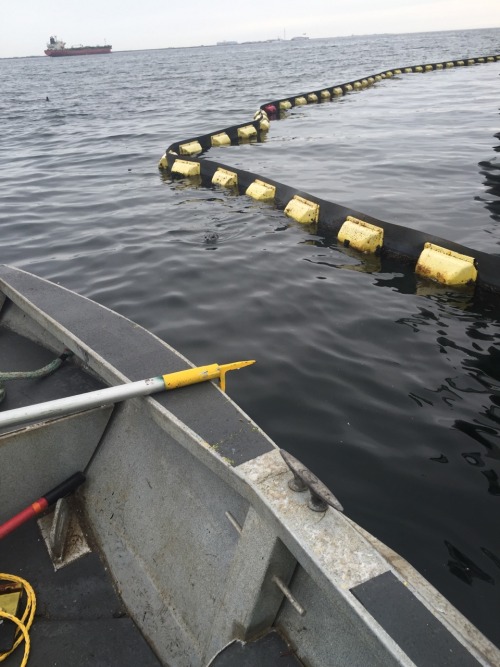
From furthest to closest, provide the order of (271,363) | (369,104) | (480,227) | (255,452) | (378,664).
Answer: (369,104) < (480,227) < (271,363) < (255,452) < (378,664)

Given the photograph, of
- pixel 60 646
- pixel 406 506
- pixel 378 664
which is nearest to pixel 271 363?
pixel 406 506

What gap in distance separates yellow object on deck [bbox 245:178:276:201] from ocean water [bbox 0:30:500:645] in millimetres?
292

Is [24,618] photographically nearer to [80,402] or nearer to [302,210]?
[80,402]

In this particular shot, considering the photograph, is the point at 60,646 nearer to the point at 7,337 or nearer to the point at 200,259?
the point at 7,337

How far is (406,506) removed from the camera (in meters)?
4.10

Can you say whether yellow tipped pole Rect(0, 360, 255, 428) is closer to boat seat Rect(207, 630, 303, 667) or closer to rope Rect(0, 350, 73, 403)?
rope Rect(0, 350, 73, 403)

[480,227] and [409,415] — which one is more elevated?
[480,227]

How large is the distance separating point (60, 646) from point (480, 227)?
1002cm

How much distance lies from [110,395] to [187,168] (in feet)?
40.8

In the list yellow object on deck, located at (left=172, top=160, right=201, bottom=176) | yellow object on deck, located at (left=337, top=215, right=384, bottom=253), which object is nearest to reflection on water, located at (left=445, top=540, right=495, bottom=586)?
yellow object on deck, located at (left=337, top=215, right=384, bottom=253)

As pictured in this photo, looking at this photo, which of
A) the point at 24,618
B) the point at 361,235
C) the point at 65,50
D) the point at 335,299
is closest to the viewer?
the point at 24,618

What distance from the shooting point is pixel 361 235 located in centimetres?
895

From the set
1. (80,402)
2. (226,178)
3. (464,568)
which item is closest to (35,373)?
(80,402)

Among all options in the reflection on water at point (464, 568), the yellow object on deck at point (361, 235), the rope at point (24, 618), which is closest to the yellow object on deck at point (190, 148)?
the yellow object on deck at point (361, 235)
